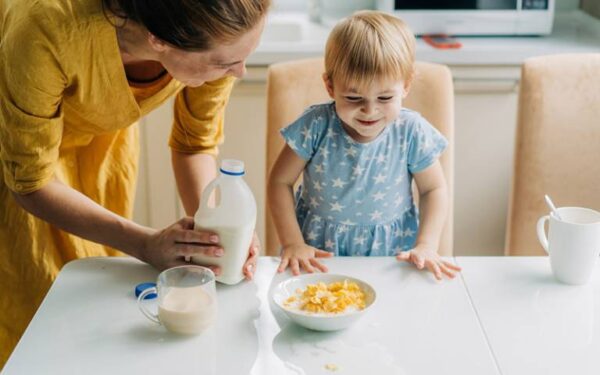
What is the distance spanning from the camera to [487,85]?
2.47 m

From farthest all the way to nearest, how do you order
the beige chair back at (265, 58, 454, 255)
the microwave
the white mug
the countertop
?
the microwave → the countertop → the beige chair back at (265, 58, 454, 255) → the white mug

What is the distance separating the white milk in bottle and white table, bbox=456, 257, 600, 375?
0.37 meters

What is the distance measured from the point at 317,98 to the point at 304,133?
21 centimetres

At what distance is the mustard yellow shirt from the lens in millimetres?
1290

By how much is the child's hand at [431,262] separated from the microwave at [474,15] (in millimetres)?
1296

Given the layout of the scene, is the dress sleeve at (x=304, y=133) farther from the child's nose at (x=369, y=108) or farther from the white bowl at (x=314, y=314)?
the white bowl at (x=314, y=314)

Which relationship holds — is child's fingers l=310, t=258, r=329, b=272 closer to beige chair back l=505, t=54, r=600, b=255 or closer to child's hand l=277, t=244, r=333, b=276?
child's hand l=277, t=244, r=333, b=276

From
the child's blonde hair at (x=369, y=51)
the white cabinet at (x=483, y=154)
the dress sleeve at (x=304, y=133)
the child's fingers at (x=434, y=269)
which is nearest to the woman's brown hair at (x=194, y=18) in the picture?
the child's blonde hair at (x=369, y=51)

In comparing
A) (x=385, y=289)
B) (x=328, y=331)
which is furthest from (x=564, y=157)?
(x=328, y=331)

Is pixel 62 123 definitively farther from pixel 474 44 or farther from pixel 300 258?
pixel 474 44

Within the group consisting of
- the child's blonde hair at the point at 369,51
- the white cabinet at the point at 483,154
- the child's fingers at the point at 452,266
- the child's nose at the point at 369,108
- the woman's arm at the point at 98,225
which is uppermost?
the child's blonde hair at the point at 369,51

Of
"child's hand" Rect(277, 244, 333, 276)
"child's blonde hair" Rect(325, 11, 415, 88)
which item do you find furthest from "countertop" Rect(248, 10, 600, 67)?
"child's hand" Rect(277, 244, 333, 276)

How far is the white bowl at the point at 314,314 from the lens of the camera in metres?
1.21

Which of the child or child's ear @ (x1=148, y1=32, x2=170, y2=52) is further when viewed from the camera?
the child
